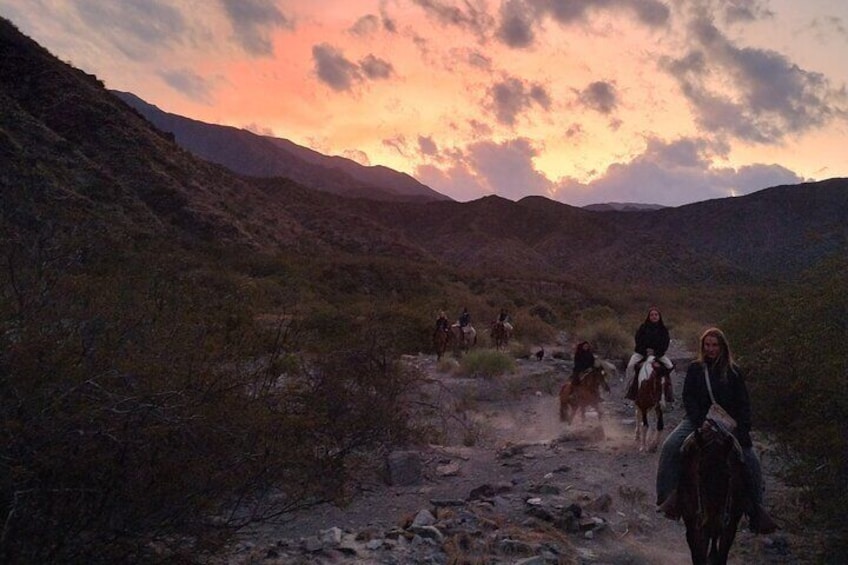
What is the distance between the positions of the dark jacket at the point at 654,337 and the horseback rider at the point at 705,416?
16.3ft

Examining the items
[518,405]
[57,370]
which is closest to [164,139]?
[518,405]

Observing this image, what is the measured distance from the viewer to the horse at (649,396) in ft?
34.0

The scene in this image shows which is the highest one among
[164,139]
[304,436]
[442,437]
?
[164,139]

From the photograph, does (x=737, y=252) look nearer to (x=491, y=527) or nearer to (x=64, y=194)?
(x=64, y=194)

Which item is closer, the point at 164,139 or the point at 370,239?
the point at 164,139

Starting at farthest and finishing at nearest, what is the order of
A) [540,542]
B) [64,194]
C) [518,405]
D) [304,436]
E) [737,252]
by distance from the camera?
[737,252] → [64,194] → [518,405] → [304,436] → [540,542]

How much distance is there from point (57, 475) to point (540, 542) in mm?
4499

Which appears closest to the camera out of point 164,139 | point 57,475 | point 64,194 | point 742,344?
point 57,475

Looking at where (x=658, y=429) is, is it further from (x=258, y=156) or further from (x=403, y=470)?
(x=258, y=156)

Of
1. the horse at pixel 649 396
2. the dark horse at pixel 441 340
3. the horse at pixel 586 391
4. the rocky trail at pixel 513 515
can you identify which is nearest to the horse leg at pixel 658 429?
the horse at pixel 649 396

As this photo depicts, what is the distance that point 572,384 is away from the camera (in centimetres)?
1260

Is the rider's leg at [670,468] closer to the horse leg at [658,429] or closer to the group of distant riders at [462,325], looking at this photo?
the horse leg at [658,429]

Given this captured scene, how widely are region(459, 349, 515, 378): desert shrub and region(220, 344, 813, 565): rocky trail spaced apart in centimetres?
590

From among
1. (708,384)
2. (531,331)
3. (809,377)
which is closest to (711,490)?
(708,384)
